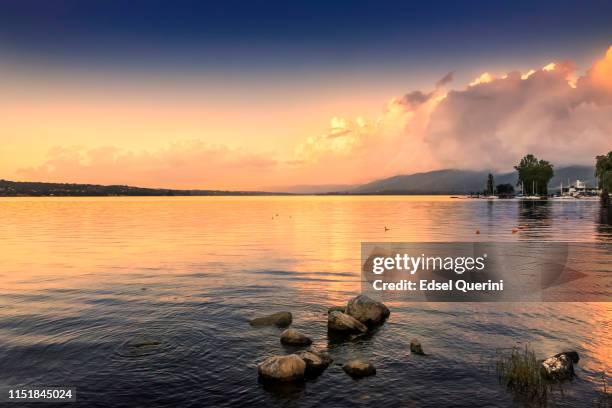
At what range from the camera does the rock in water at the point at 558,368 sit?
19297mm

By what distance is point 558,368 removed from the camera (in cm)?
1947

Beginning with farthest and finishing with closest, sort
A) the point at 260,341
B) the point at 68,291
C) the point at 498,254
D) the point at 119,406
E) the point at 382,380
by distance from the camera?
the point at 498,254 < the point at 68,291 < the point at 260,341 < the point at 382,380 < the point at 119,406

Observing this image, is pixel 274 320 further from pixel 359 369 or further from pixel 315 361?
pixel 359 369

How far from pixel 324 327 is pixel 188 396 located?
11021mm

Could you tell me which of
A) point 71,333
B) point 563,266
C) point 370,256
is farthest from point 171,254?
point 563,266

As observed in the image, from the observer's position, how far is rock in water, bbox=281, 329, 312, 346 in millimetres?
24109

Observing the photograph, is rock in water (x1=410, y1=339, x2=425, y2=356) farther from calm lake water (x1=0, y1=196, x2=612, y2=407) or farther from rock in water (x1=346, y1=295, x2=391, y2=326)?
rock in water (x1=346, y1=295, x2=391, y2=326)

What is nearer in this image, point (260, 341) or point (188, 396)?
point (188, 396)

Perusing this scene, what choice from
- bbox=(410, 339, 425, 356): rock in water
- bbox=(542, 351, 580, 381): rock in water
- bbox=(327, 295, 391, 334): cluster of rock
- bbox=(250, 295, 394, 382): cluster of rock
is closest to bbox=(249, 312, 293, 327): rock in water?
bbox=(250, 295, 394, 382): cluster of rock

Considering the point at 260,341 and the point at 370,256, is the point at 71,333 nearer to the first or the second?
the point at 260,341

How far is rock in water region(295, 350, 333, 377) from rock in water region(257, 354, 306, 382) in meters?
0.51

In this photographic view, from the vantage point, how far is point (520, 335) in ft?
84.3

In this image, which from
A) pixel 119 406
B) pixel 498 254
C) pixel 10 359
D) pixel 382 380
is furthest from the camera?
pixel 498 254

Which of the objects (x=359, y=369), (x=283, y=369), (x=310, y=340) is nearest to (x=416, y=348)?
(x=359, y=369)
